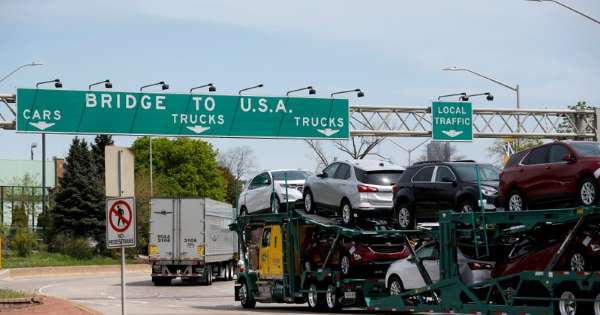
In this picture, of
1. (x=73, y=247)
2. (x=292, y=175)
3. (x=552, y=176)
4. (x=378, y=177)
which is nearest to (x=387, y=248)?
(x=378, y=177)

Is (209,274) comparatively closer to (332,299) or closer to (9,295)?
(332,299)

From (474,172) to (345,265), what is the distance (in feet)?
14.9

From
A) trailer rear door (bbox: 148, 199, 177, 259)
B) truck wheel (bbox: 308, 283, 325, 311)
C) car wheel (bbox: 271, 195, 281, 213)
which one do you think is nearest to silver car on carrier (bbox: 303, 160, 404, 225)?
truck wheel (bbox: 308, 283, 325, 311)

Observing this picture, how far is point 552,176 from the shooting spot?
711 inches

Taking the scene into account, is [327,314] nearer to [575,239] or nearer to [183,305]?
[183,305]

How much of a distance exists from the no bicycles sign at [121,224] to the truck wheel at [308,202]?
9.97 m

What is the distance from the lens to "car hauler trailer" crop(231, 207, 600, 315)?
17.0 metres

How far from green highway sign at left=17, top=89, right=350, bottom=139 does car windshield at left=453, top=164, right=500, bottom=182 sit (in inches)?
673

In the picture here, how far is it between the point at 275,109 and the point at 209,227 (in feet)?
19.6

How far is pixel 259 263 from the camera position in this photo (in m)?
27.7

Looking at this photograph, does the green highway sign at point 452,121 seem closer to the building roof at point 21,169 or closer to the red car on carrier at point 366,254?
the red car on carrier at point 366,254

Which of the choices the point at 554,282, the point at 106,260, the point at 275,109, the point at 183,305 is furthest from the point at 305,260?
the point at 106,260

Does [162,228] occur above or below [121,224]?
above

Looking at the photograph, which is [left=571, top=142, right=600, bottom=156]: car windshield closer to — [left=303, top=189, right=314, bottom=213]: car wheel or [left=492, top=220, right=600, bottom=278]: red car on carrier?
[left=492, top=220, right=600, bottom=278]: red car on carrier
